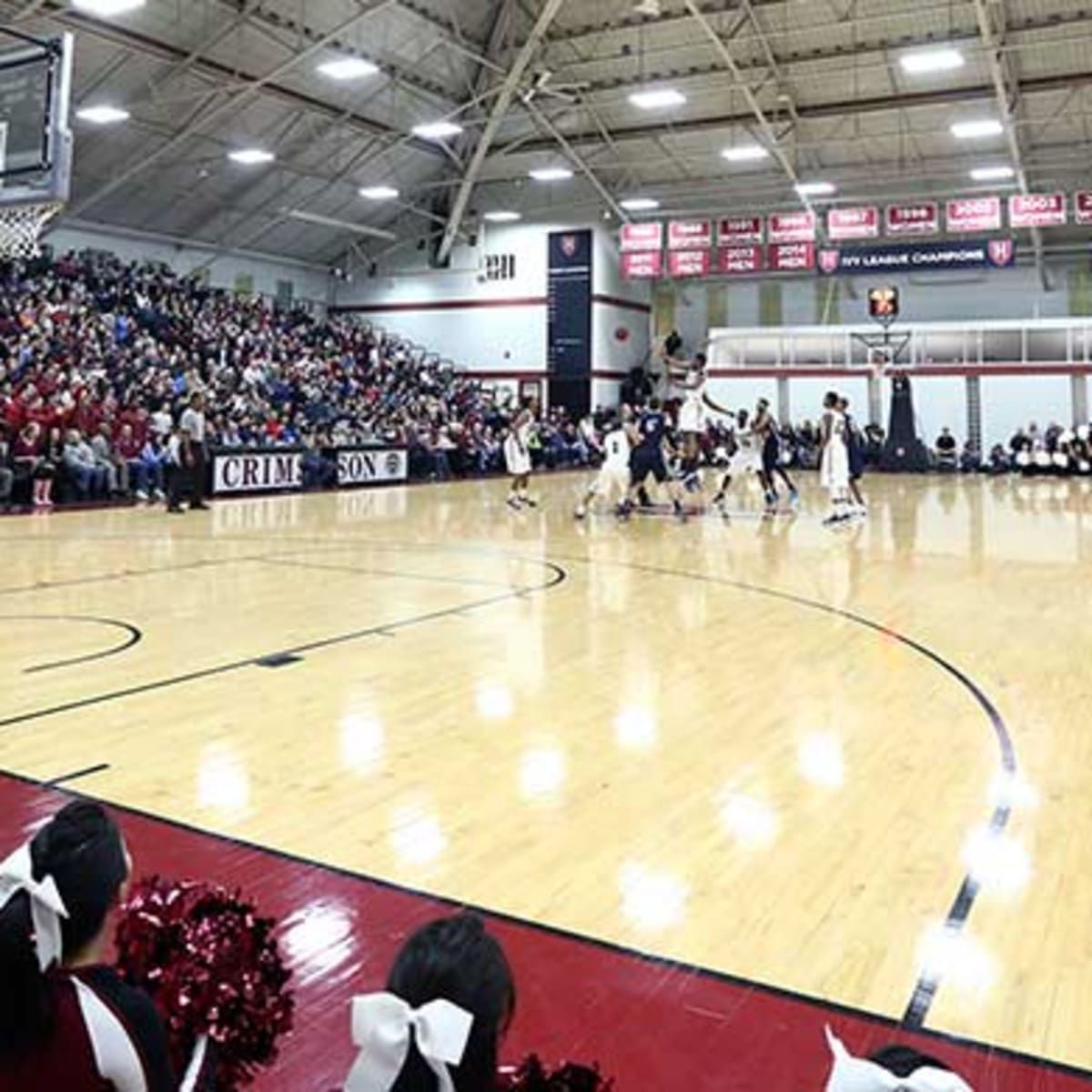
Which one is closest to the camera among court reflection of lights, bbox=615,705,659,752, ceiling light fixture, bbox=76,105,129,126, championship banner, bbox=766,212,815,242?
court reflection of lights, bbox=615,705,659,752

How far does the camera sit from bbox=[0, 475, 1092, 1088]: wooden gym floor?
2982 mm

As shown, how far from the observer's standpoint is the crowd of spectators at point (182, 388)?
1664cm

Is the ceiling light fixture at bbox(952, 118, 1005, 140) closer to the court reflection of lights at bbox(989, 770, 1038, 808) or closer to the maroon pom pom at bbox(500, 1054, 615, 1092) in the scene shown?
the court reflection of lights at bbox(989, 770, 1038, 808)

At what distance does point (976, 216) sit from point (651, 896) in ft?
→ 74.0

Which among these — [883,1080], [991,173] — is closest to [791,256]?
[991,173]

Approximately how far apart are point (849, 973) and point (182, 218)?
2992cm

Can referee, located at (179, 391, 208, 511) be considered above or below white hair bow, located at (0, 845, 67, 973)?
above

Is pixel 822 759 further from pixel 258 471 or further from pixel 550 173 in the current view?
pixel 550 173

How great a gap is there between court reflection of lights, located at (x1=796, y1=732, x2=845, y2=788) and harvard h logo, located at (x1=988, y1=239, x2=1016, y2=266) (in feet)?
72.8

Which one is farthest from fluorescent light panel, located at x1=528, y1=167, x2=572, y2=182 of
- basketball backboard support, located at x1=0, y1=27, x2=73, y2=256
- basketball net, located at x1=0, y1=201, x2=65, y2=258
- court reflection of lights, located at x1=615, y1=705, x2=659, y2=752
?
court reflection of lights, located at x1=615, y1=705, x2=659, y2=752

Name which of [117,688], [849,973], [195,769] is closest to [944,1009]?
[849,973]

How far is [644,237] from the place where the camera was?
2581cm

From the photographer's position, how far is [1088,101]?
2406 centimetres

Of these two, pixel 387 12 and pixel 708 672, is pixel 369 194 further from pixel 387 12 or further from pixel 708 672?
pixel 708 672
